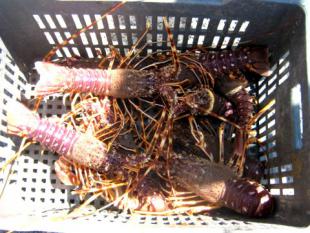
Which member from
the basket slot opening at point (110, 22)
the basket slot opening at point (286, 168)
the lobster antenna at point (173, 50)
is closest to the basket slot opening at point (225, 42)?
the lobster antenna at point (173, 50)

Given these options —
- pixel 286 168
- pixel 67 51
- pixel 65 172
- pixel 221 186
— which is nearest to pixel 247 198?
pixel 221 186

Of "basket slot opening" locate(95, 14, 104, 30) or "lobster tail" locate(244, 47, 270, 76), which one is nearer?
"basket slot opening" locate(95, 14, 104, 30)

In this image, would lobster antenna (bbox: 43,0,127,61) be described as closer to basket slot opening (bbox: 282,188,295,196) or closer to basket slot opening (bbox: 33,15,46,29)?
basket slot opening (bbox: 33,15,46,29)

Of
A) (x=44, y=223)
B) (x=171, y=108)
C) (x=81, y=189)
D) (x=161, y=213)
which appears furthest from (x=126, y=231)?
(x=171, y=108)

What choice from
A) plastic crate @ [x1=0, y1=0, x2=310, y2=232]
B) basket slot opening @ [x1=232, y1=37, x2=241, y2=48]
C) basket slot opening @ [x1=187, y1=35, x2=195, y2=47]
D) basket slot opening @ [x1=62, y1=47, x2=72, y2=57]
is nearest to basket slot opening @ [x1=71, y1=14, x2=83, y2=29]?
plastic crate @ [x1=0, y1=0, x2=310, y2=232]

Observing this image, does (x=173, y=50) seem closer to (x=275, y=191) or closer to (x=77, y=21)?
(x=77, y=21)
